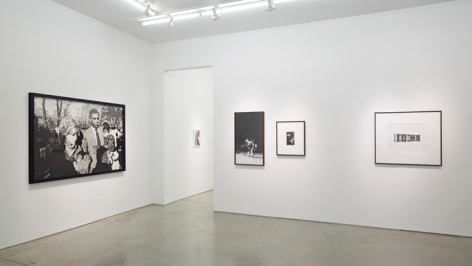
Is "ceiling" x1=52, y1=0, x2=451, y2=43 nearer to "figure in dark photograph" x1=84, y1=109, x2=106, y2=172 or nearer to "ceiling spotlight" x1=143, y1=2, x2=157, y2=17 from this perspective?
"ceiling spotlight" x1=143, y1=2, x2=157, y2=17

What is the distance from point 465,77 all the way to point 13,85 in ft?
23.0

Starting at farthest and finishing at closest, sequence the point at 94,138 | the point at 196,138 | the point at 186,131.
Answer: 1. the point at 196,138
2. the point at 186,131
3. the point at 94,138

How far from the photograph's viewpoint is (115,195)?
6.37m

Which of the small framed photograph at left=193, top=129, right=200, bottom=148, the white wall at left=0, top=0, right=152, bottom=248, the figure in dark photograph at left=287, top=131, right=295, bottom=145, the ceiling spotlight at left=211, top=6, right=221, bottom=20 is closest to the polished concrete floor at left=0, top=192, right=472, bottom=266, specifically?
the white wall at left=0, top=0, right=152, bottom=248

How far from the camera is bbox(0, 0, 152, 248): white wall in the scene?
177 inches

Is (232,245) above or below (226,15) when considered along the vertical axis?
below

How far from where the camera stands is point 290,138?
612cm

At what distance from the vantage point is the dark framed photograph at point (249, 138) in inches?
251

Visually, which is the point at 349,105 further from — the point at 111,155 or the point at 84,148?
the point at 84,148

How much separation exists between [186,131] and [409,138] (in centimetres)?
518

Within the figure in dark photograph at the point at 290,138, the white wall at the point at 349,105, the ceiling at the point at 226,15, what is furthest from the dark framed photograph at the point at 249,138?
the ceiling at the point at 226,15

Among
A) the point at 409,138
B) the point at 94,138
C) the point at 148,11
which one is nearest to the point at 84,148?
the point at 94,138

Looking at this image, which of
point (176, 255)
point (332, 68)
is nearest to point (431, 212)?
point (332, 68)

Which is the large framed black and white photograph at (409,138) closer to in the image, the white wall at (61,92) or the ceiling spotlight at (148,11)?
the ceiling spotlight at (148,11)
